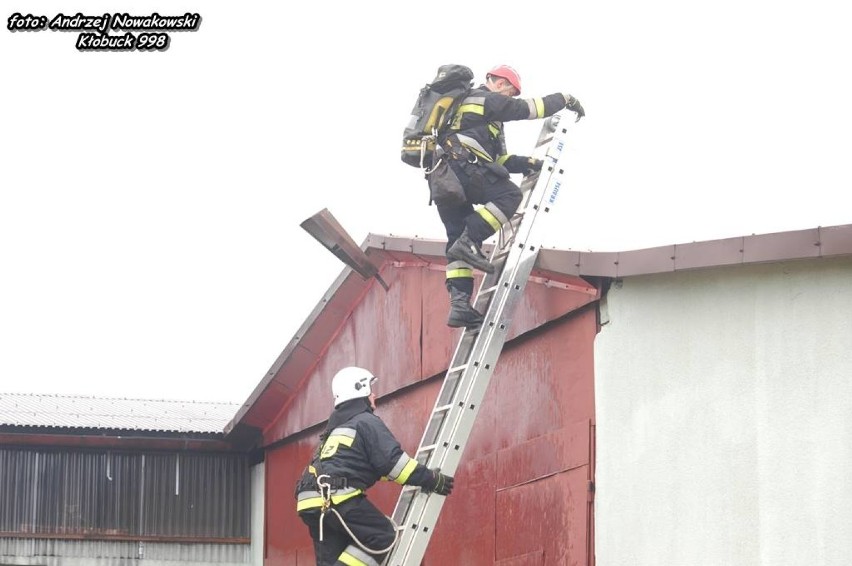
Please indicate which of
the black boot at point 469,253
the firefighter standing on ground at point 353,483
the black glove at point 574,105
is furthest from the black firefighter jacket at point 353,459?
the black glove at point 574,105

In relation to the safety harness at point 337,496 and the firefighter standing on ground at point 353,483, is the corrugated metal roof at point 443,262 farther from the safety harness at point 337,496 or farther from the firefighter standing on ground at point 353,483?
the safety harness at point 337,496

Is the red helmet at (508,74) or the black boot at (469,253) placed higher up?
the red helmet at (508,74)

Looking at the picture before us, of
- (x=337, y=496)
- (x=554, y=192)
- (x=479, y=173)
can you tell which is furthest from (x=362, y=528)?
(x=554, y=192)

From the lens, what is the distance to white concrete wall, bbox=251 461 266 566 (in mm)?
16959

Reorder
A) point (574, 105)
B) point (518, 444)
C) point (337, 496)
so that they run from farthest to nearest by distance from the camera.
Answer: point (518, 444), point (574, 105), point (337, 496)

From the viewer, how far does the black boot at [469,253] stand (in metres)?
9.79

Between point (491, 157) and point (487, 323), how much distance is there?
1.21m

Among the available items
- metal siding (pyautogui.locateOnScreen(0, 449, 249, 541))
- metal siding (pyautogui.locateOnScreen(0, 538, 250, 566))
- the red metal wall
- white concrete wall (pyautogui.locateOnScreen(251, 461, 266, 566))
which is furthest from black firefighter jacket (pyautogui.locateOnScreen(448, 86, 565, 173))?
metal siding (pyautogui.locateOnScreen(0, 538, 250, 566))

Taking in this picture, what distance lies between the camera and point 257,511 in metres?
17.2

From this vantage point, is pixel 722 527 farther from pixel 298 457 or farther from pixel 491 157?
pixel 298 457

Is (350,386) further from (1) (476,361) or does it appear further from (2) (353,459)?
(1) (476,361)

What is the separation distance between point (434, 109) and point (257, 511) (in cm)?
851

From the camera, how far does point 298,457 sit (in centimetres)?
1594

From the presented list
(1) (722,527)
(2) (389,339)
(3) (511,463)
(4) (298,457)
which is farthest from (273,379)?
(1) (722,527)
